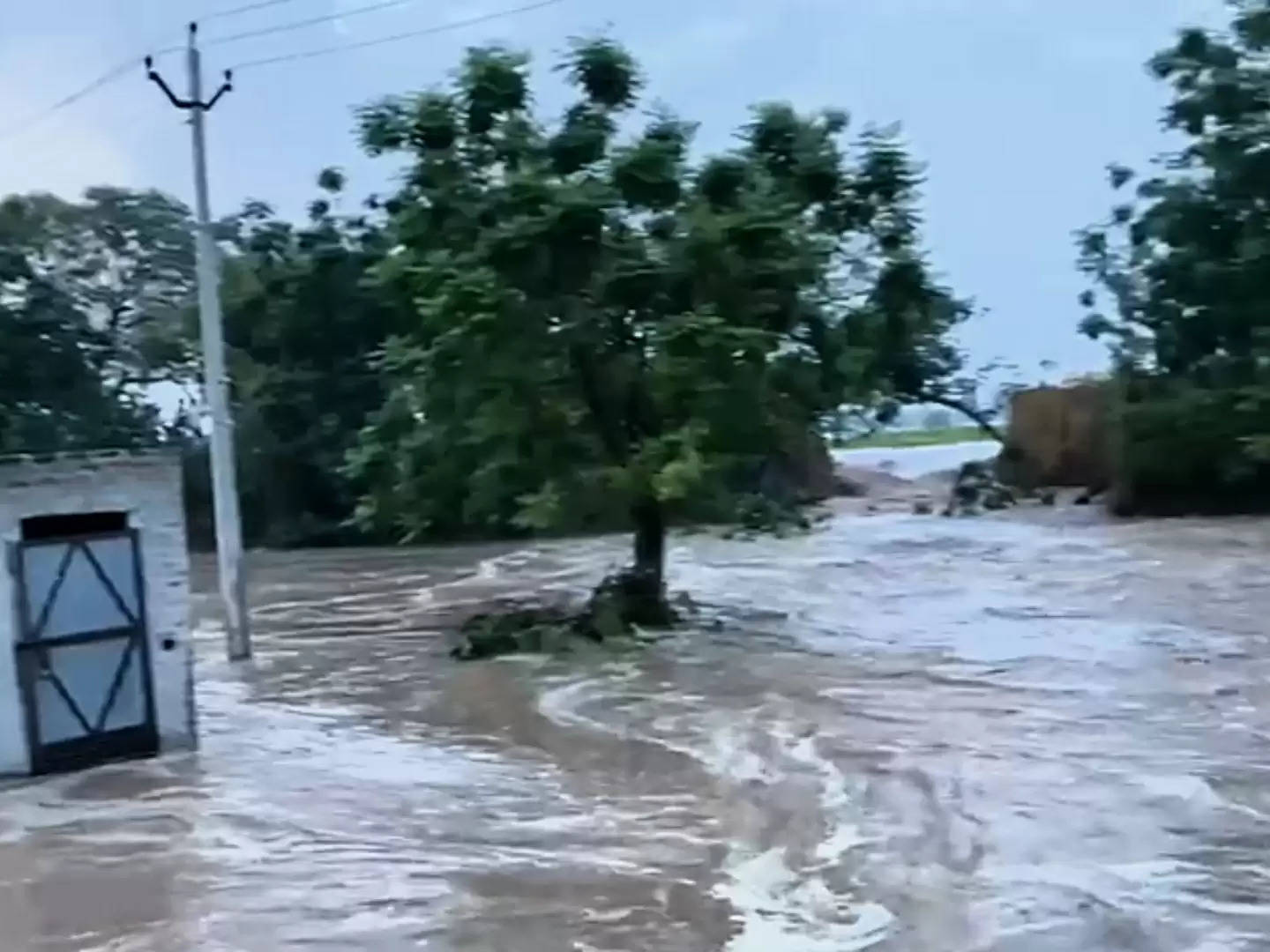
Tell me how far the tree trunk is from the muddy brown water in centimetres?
67

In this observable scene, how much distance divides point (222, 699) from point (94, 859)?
14.0 ft

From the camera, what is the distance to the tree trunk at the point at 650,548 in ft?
47.1

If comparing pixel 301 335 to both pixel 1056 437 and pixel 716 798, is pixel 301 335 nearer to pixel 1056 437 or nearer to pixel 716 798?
pixel 1056 437

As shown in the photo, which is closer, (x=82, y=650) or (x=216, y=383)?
(x=82, y=650)

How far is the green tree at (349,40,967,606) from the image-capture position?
43.9 ft

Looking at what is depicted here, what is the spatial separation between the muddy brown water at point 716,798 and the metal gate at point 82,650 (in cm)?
26

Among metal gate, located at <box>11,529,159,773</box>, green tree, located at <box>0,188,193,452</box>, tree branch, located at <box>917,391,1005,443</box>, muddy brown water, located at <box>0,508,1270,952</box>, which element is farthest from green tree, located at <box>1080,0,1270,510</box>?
metal gate, located at <box>11,529,159,773</box>

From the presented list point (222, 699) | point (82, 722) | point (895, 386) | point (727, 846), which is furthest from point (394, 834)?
point (895, 386)

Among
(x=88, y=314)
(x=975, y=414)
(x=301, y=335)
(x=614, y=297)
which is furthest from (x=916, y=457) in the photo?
(x=614, y=297)

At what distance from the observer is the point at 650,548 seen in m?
14.7

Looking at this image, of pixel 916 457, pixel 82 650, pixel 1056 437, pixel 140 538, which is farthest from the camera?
pixel 916 457

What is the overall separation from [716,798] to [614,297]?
6.18 m

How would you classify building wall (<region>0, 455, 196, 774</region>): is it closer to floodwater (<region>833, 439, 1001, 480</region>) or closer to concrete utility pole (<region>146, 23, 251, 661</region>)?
concrete utility pole (<region>146, 23, 251, 661</region>)

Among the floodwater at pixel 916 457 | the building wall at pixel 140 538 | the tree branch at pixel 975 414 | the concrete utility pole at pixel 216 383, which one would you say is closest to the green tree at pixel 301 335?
the tree branch at pixel 975 414
